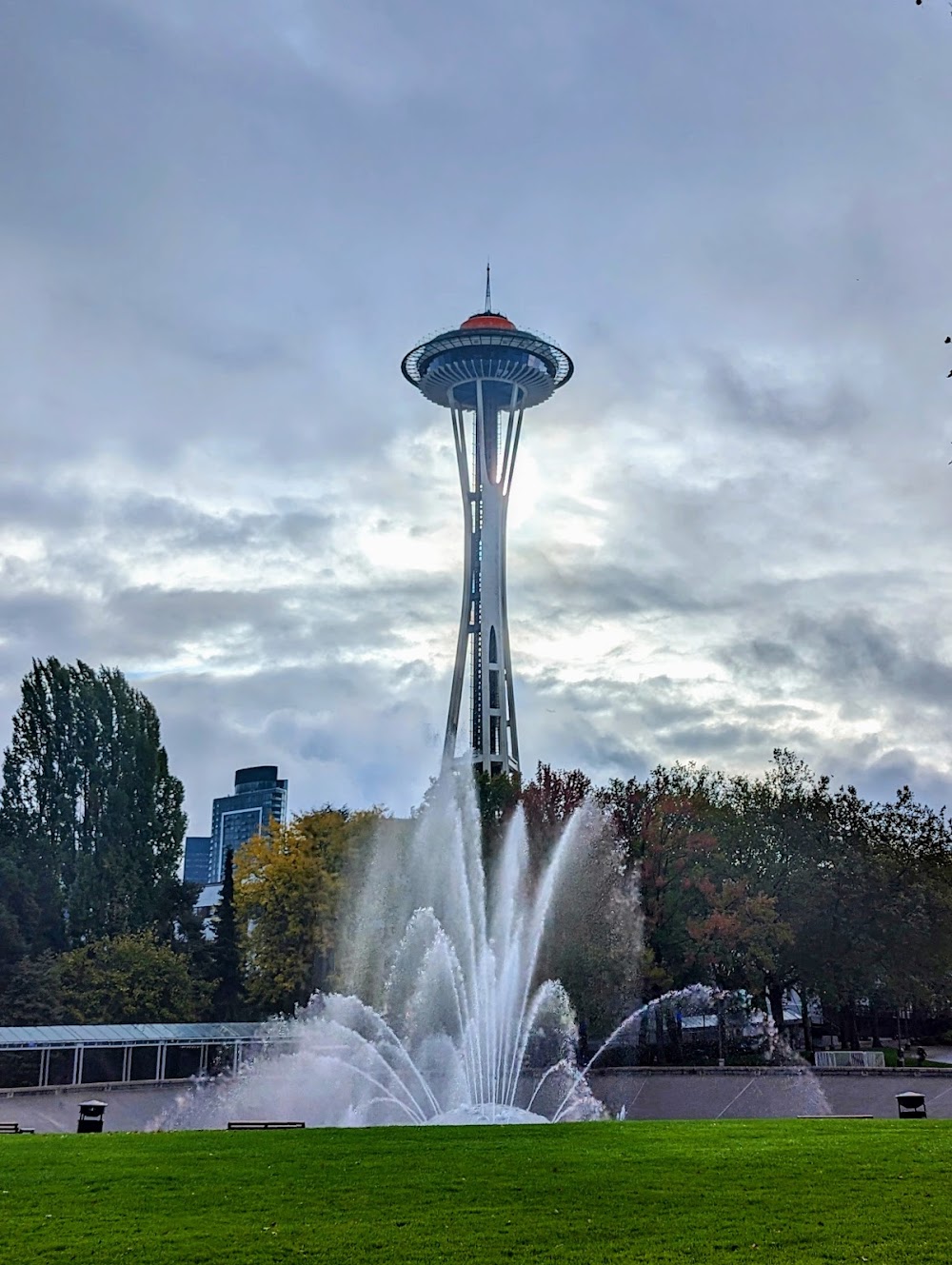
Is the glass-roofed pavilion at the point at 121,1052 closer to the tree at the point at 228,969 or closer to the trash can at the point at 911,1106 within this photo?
the tree at the point at 228,969

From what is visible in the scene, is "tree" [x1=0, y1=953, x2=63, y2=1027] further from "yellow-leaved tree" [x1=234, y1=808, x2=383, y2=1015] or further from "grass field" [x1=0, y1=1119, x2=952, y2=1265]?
"grass field" [x1=0, y1=1119, x2=952, y2=1265]

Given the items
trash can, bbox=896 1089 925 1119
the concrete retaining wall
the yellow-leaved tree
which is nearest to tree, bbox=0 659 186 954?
the yellow-leaved tree

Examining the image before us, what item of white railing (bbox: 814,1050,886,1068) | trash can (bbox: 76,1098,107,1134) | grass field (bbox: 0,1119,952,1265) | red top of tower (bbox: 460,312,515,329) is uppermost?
red top of tower (bbox: 460,312,515,329)

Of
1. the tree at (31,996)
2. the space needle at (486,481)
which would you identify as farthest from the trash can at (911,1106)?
the space needle at (486,481)

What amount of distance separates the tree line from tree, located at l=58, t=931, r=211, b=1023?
0.26 ft

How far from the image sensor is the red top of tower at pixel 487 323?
77.6 metres

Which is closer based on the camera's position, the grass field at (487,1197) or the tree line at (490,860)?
the grass field at (487,1197)

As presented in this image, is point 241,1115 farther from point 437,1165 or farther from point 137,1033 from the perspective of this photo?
point 437,1165

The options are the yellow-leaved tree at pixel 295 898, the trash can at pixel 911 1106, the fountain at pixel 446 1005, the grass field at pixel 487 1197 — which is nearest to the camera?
the grass field at pixel 487 1197

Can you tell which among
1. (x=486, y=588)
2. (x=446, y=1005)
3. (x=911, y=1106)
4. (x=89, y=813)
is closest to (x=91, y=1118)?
(x=911, y=1106)

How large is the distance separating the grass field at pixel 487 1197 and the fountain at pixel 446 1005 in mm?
8867

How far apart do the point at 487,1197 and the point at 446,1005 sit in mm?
23360

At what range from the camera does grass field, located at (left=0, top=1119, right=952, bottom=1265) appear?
1137cm

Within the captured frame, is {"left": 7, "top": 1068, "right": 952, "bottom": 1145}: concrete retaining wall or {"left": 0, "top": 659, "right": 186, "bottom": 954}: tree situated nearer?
{"left": 7, "top": 1068, "right": 952, "bottom": 1145}: concrete retaining wall
